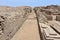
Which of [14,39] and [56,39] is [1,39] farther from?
[14,39]

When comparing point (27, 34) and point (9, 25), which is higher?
point (9, 25)

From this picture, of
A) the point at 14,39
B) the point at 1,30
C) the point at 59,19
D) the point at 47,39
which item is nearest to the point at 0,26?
the point at 1,30

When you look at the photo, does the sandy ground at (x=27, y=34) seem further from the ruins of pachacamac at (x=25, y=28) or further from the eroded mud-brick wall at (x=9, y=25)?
the eroded mud-brick wall at (x=9, y=25)

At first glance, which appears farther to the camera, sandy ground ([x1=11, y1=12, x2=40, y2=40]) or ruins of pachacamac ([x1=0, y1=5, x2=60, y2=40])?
sandy ground ([x1=11, y1=12, x2=40, y2=40])

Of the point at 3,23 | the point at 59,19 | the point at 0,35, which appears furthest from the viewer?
the point at 59,19

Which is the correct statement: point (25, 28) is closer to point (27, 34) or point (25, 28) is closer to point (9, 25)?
point (27, 34)

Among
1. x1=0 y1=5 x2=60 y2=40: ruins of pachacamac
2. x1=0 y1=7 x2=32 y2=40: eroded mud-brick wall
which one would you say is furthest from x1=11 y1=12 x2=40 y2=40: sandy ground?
x1=0 y1=7 x2=32 y2=40: eroded mud-brick wall

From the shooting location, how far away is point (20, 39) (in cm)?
1410

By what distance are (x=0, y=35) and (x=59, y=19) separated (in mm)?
24768

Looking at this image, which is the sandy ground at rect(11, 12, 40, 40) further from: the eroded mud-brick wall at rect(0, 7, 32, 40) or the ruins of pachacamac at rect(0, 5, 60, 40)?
the eroded mud-brick wall at rect(0, 7, 32, 40)

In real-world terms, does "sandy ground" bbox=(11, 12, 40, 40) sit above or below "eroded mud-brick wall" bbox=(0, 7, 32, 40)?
below

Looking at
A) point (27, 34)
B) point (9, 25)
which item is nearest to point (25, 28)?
point (27, 34)

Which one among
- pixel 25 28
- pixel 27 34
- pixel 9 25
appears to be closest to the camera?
pixel 9 25

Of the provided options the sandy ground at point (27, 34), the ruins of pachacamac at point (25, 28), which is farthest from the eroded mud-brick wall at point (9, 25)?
the sandy ground at point (27, 34)
